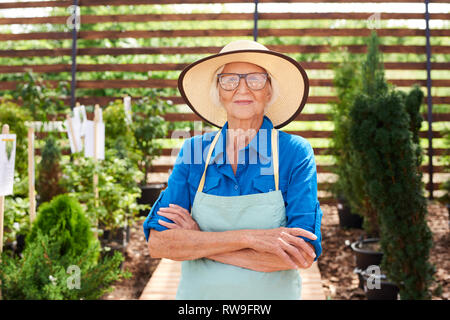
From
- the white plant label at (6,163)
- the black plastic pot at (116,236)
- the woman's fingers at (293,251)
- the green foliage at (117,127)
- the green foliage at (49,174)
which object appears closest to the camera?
the woman's fingers at (293,251)

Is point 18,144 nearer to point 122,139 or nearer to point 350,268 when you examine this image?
point 122,139

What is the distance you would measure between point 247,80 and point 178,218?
18.7 inches

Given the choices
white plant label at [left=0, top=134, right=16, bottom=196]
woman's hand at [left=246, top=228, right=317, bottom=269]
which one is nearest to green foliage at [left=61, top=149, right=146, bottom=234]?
white plant label at [left=0, top=134, right=16, bottom=196]

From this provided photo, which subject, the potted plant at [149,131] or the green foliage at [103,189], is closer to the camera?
the green foliage at [103,189]

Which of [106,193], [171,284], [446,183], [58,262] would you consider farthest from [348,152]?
[58,262]

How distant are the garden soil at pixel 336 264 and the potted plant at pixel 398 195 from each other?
0.21 m

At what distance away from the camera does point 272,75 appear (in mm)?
1418

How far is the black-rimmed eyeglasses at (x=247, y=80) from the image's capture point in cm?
130

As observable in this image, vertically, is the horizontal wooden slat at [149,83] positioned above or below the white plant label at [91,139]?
above

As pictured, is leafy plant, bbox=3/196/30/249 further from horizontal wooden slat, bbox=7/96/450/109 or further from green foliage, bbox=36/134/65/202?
horizontal wooden slat, bbox=7/96/450/109

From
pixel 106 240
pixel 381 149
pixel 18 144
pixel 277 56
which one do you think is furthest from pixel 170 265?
pixel 277 56

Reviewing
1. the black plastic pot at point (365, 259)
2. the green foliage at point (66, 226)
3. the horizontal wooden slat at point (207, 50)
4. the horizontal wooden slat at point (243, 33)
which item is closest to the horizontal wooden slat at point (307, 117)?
the horizontal wooden slat at point (207, 50)

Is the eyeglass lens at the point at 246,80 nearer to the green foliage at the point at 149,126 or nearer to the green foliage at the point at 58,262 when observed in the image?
the green foliage at the point at 58,262

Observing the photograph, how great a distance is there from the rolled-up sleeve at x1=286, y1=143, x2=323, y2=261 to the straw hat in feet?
0.91
